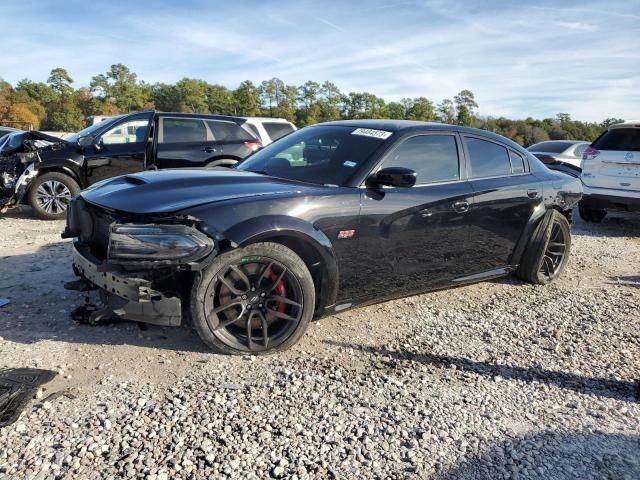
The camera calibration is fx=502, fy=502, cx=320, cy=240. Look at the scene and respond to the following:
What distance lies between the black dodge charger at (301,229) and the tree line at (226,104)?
55864mm

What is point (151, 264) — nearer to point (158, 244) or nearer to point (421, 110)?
point (158, 244)

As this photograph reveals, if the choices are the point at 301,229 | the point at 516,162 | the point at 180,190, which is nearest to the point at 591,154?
the point at 516,162

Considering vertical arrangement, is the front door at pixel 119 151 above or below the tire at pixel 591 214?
above

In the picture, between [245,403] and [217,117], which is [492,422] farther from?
[217,117]

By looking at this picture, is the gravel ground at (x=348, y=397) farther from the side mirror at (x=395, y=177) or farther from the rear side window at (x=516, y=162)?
the rear side window at (x=516, y=162)

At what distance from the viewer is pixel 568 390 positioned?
3.20 meters

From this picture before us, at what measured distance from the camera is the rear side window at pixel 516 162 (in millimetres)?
4961

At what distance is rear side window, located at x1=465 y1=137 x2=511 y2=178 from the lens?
4582mm

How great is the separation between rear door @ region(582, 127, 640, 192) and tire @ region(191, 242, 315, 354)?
22.9ft

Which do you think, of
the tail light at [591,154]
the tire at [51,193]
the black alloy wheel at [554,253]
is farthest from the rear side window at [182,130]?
the tail light at [591,154]

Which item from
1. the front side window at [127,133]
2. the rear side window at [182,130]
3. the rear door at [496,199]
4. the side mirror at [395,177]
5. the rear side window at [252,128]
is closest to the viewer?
the side mirror at [395,177]

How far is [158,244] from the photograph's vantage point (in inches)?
121

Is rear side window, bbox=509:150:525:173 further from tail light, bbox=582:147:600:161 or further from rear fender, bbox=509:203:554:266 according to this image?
tail light, bbox=582:147:600:161

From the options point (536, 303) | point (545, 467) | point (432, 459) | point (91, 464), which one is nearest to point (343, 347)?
point (432, 459)
